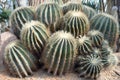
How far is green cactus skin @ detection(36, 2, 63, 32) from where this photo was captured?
5.18 metres

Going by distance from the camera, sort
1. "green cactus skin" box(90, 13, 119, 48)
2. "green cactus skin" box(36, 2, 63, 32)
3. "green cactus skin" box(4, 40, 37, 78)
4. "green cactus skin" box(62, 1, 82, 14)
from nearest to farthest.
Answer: "green cactus skin" box(4, 40, 37, 78), "green cactus skin" box(36, 2, 63, 32), "green cactus skin" box(90, 13, 119, 48), "green cactus skin" box(62, 1, 82, 14)

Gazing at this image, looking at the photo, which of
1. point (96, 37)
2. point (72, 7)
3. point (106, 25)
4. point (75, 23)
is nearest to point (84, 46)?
point (96, 37)

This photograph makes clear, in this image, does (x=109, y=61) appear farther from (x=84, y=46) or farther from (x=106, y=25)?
(x=106, y=25)

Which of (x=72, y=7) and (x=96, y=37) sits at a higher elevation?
(x=72, y=7)

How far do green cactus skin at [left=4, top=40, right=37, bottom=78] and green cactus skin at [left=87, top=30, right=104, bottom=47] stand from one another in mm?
1085

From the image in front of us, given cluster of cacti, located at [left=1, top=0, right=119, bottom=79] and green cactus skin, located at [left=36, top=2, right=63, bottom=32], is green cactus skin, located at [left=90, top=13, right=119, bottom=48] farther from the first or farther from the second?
green cactus skin, located at [left=36, top=2, right=63, bottom=32]

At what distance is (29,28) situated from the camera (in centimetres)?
472

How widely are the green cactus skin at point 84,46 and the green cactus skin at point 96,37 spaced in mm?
164

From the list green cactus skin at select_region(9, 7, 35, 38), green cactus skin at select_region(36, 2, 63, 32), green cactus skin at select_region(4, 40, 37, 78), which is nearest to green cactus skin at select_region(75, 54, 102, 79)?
green cactus skin at select_region(4, 40, 37, 78)

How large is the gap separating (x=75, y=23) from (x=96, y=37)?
442mm

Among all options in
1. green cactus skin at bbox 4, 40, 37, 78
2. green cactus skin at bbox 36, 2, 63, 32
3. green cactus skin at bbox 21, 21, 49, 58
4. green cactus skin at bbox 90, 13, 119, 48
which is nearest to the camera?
green cactus skin at bbox 4, 40, 37, 78

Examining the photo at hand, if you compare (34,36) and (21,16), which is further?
(21,16)

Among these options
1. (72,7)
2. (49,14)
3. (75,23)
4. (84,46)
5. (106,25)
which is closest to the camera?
(84,46)

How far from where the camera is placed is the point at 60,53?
14.9ft
